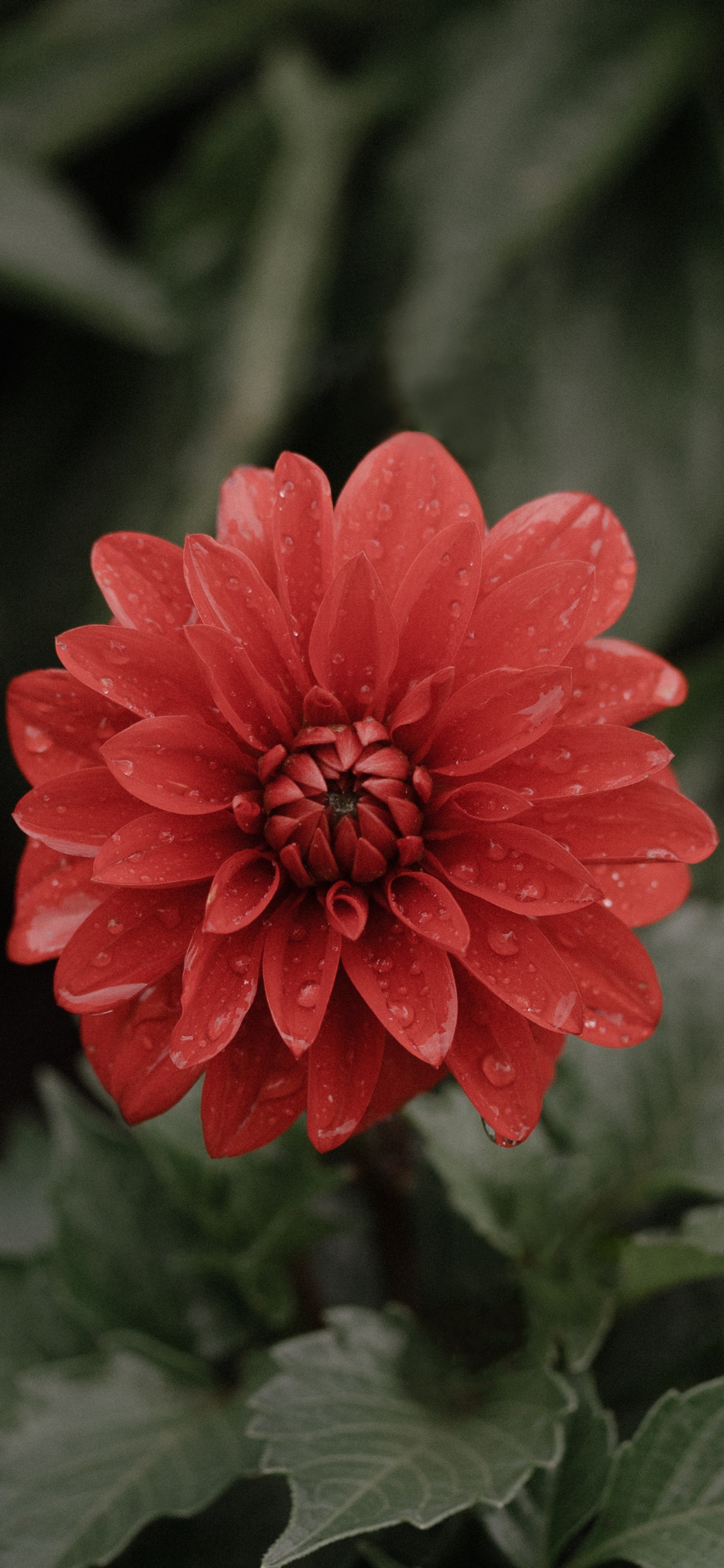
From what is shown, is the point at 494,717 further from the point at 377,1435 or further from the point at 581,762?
the point at 377,1435

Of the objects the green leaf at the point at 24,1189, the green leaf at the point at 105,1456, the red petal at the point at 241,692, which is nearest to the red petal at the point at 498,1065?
the red petal at the point at 241,692

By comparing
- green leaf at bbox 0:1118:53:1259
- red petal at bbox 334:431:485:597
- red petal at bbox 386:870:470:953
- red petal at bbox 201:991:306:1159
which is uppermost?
red petal at bbox 334:431:485:597

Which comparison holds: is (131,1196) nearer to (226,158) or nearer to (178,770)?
(178,770)

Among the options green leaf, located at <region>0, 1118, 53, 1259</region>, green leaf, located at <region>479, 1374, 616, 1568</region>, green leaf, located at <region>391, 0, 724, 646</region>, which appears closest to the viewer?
green leaf, located at <region>479, 1374, 616, 1568</region>

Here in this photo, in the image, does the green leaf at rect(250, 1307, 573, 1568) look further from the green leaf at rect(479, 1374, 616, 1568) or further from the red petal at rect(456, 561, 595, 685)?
the red petal at rect(456, 561, 595, 685)

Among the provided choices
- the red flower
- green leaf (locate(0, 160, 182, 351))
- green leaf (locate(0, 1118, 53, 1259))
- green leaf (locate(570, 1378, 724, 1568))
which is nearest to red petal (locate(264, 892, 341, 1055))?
the red flower

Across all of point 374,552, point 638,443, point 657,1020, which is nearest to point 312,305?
point 638,443

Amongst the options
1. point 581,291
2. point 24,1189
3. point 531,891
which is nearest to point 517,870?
point 531,891
